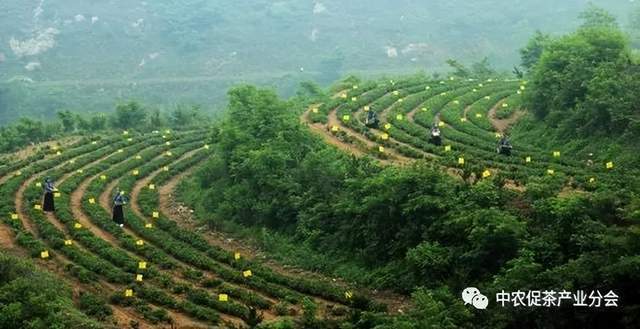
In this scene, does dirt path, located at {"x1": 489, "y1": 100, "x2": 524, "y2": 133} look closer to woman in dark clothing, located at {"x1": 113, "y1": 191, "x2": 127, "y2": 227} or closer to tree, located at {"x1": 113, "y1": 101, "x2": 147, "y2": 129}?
woman in dark clothing, located at {"x1": 113, "y1": 191, "x2": 127, "y2": 227}

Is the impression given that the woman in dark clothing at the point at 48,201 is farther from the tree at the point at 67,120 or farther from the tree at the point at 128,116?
the tree at the point at 128,116

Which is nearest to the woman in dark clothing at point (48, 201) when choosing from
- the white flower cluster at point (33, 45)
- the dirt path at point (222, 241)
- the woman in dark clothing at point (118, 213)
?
the woman in dark clothing at point (118, 213)

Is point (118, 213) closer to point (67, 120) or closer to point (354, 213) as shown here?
point (354, 213)

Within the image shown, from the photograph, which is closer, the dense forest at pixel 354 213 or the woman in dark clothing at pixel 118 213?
the dense forest at pixel 354 213

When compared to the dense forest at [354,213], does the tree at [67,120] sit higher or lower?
higher

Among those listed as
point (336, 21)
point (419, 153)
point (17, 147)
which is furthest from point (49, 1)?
point (419, 153)

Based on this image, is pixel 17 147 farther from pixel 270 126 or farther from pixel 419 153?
pixel 419 153

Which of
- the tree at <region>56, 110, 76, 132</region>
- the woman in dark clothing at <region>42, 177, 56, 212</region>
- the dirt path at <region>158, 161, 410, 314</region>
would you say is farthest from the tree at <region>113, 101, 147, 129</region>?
the woman in dark clothing at <region>42, 177, 56, 212</region>

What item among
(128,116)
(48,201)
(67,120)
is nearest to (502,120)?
(48,201)
